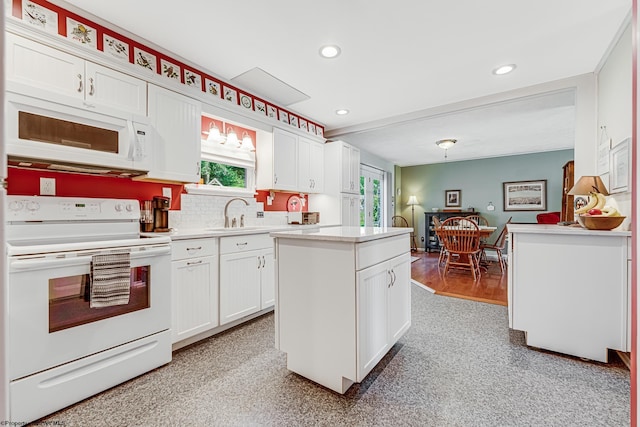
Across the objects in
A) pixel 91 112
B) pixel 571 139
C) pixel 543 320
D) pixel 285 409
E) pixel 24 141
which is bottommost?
pixel 285 409

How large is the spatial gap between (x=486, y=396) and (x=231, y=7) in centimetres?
285

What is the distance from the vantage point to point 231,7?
73.2 inches

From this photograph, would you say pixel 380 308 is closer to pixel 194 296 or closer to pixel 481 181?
pixel 194 296

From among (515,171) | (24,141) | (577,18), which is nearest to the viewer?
(24,141)

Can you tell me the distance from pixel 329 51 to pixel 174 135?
1499 mm

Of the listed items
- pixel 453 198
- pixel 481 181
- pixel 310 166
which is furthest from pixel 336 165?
pixel 481 181

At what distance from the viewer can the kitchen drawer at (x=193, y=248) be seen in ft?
Result: 6.80

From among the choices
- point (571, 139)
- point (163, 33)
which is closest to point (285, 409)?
point (163, 33)

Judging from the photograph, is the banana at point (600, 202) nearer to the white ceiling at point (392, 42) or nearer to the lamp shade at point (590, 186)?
the lamp shade at point (590, 186)

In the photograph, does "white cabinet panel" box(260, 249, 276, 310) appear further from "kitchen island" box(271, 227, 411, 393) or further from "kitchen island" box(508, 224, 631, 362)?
"kitchen island" box(508, 224, 631, 362)

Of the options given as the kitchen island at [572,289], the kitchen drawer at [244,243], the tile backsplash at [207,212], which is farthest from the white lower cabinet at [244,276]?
the kitchen island at [572,289]

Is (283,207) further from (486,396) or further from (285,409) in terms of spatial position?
(486,396)

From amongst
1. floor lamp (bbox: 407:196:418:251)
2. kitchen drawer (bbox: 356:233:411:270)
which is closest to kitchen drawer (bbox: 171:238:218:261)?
kitchen drawer (bbox: 356:233:411:270)

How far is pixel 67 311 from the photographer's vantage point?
1.53 m
